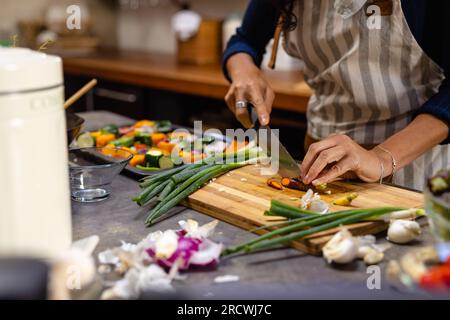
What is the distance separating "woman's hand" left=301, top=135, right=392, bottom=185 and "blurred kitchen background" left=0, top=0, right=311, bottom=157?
1.15m

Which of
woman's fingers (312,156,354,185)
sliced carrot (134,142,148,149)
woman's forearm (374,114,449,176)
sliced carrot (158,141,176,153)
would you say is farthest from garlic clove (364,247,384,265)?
sliced carrot (134,142,148,149)

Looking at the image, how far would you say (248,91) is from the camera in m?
1.69

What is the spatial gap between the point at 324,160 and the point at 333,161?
1.1 inches

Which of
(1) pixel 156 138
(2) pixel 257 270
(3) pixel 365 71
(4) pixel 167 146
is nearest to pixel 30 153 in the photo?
(2) pixel 257 270

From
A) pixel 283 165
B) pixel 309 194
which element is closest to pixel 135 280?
pixel 309 194

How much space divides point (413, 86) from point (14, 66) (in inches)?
45.6

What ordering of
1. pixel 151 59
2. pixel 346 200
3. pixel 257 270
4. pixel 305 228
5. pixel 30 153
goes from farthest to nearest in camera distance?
pixel 151 59 → pixel 346 200 → pixel 305 228 → pixel 257 270 → pixel 30 153

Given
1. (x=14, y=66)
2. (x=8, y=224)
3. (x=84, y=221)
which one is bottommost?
(x=84, y=221)

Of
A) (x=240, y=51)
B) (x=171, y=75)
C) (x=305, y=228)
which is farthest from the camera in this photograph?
(x=171, y=75)

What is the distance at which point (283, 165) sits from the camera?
1.40 m

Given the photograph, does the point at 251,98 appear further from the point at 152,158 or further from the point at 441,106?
the point at 441,106

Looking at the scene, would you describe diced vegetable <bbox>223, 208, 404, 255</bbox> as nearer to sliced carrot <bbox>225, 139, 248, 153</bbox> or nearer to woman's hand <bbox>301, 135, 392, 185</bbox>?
woman's hand <bbox>301, 135, 392, 185</bbox>

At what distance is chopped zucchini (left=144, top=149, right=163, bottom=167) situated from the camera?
59.9 inches
